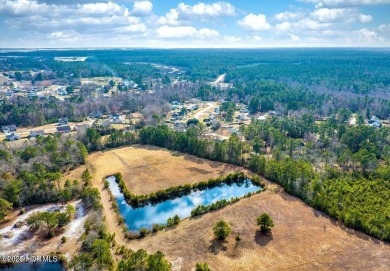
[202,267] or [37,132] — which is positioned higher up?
[37,132]

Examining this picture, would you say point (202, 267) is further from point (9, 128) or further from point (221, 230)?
point (9, 128)

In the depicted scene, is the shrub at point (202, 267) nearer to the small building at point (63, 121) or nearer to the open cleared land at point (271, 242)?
the open cleared land at point (271, 242)

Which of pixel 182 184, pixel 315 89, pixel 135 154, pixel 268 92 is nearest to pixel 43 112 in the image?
pixel 135 154

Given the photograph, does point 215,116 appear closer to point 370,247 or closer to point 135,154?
point 135,154

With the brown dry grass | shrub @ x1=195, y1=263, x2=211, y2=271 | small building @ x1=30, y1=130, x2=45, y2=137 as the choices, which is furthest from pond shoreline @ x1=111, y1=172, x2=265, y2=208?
small building @ x1=30, y1=130, x2=45, y2=137

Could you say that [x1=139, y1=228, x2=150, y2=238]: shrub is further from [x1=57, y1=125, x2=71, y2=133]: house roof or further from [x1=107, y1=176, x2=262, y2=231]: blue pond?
[x1=57, y1=125, x2=71, y2=133]: house roof

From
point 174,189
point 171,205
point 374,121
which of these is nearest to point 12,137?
point 174,189
